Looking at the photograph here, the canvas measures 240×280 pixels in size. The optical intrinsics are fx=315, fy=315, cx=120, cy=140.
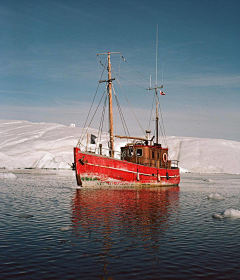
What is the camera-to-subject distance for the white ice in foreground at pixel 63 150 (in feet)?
288

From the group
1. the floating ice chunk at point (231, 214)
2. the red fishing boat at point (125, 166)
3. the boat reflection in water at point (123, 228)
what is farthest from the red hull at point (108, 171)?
the floating ice chunk at point (231, 214)

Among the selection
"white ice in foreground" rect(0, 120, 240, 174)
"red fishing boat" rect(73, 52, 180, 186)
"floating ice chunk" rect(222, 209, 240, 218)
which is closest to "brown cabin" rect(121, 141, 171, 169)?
"red fishing boat" rect(73, 52, 180, 186)

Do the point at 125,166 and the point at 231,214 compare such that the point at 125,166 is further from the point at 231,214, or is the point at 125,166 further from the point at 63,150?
the point at 63,150

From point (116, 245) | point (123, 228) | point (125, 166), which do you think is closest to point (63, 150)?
point (125, 166)

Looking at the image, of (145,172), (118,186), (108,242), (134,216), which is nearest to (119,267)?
(108,242)

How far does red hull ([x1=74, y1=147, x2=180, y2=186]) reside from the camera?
29.5 meters

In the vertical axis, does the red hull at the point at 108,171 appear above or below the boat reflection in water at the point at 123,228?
above

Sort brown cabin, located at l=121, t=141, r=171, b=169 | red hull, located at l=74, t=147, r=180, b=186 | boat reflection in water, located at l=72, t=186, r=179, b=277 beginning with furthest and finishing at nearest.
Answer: brown cabin, located at l=121, t=141, r=171, b=169 < red hull, located at l=74, t=147, r=180, b=186 < boat reflection in water, located at l=72, t=186, r=179, b=277

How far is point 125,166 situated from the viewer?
31938 mm

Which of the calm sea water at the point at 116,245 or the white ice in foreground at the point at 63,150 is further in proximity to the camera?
the white ice in foreground at the point at 63,150

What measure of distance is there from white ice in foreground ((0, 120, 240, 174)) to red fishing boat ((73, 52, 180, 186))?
166 ft

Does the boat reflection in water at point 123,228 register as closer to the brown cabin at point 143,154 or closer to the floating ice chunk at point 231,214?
the floating ice chunk at point 231,214

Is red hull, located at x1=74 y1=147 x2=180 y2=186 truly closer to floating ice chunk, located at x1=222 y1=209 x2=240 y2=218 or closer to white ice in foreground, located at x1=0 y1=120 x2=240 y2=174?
floating ice chunk, located at x1=222 y1=209 x2=240 y2=218

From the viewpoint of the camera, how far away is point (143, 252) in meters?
9.27
